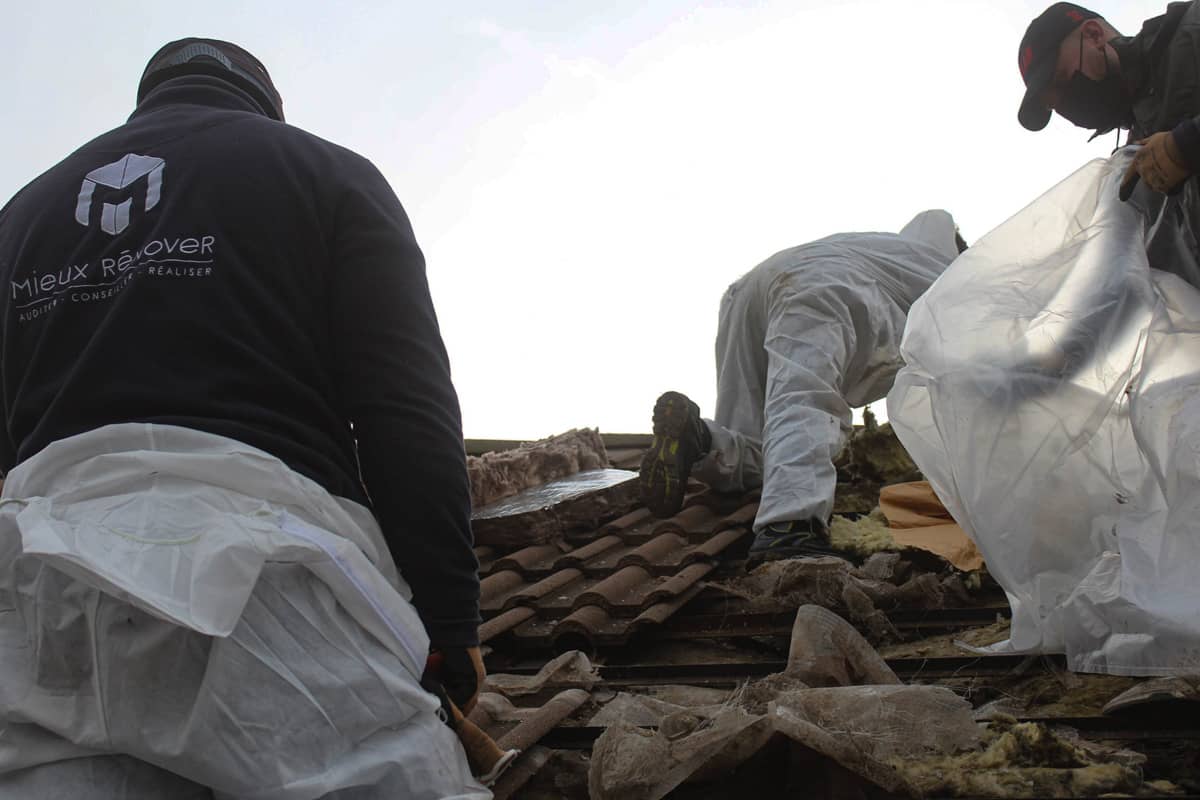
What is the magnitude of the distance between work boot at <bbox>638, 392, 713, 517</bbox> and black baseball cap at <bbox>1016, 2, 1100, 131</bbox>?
170 centimetres

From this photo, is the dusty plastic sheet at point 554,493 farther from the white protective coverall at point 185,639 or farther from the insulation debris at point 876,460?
the white protective coverall at point 185,639

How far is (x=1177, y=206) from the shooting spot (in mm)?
2398

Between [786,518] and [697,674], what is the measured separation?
1161 millimetres

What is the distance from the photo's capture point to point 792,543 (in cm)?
322

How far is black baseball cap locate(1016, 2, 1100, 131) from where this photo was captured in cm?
293

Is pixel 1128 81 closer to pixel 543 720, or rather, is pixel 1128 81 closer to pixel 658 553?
pixel 658 553

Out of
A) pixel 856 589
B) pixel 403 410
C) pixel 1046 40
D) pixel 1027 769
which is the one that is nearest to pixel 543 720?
pixel 403 410

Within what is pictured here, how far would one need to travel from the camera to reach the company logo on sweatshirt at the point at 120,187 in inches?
57.1

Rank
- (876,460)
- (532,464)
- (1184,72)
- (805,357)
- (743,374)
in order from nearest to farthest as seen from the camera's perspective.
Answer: (1184,72), (805,357), (876,460), (532,464), (743,374)

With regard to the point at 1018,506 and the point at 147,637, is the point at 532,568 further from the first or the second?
the point at 147,637

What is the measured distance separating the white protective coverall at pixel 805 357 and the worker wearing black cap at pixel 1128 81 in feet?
3.92

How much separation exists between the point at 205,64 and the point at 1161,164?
201 cm

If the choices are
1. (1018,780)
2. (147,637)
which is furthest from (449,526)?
(1018,780)

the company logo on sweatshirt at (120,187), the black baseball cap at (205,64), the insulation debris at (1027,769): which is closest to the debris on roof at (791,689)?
the insulation debris at (1027,769)
